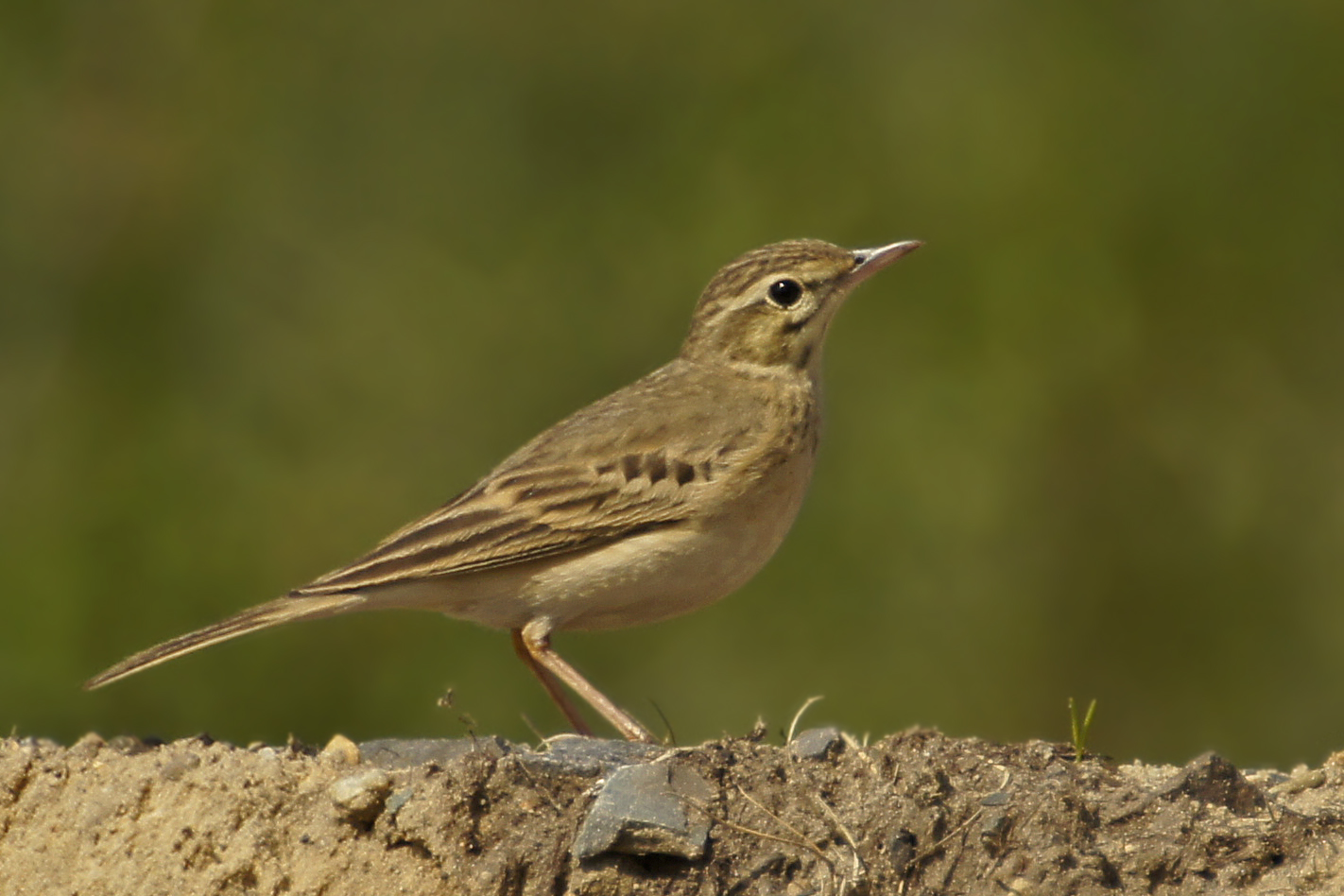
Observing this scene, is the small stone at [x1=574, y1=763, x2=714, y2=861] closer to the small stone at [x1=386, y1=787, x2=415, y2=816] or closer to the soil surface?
the soil surface

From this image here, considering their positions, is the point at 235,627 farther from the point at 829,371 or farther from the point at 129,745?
the point at 829,371

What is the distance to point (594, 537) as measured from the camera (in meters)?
8.58

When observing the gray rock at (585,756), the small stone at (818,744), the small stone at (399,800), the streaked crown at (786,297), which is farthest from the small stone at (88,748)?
the streaked crown at (786,297)

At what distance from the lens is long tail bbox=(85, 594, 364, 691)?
808cm

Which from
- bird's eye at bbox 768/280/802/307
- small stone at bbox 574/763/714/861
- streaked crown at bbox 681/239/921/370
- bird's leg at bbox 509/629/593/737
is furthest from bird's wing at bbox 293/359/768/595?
small stone at bbox 574/763/714/861

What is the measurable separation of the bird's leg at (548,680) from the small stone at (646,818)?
8.90ft

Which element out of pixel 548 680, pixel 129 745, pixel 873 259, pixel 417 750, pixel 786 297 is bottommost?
pixel 548 680

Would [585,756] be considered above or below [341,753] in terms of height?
above

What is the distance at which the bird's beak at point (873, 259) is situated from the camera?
981cm

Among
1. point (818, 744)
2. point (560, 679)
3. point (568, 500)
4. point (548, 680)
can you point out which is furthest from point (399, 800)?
point (548, 680)

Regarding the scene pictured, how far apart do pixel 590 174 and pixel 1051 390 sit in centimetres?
388

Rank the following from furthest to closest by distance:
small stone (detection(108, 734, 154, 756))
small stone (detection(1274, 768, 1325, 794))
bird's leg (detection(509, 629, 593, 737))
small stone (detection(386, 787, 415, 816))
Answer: bird's leg (detection(509, 629, 593, 737)), small stone (detection(108, 734, 154, 756)), small stone (detection(1274, 768, 1325, 794)), small stone (detection(386, 787, 415, 816))

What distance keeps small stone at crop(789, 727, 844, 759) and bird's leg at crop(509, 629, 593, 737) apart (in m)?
2.24

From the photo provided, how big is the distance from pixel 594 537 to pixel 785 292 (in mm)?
2043
